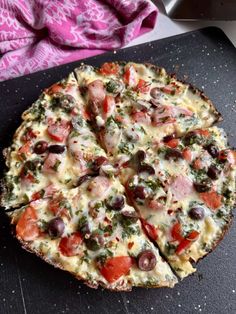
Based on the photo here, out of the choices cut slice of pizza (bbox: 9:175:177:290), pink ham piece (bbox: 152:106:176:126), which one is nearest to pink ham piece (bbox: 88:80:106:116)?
pink ham piece (bbox: 152:106:176:126)

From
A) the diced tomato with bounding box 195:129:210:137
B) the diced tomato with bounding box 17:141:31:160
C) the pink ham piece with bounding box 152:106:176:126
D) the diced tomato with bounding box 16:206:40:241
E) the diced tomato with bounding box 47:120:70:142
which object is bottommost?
the diced tomato with bounding box 16:206:40:241

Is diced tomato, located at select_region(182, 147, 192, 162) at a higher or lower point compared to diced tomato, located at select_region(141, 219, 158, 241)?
higher

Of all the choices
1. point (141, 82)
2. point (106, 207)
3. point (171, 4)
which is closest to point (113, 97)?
point (141, 82)

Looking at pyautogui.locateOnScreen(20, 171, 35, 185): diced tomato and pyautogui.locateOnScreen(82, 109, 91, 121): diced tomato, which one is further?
pyautogui.locateOnScreen(82, 109, 91, 121): diced tomato

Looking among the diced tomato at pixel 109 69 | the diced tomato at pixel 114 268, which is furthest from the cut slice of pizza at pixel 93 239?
the diced tomato at pixel 109 69

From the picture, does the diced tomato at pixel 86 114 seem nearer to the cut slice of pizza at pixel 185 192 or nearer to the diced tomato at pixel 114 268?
the cut slice of pizza at pixel 185 192

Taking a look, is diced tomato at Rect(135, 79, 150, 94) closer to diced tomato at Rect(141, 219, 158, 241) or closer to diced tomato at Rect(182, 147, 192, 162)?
diced tomato at Rect(182, 147, 192, 162)
